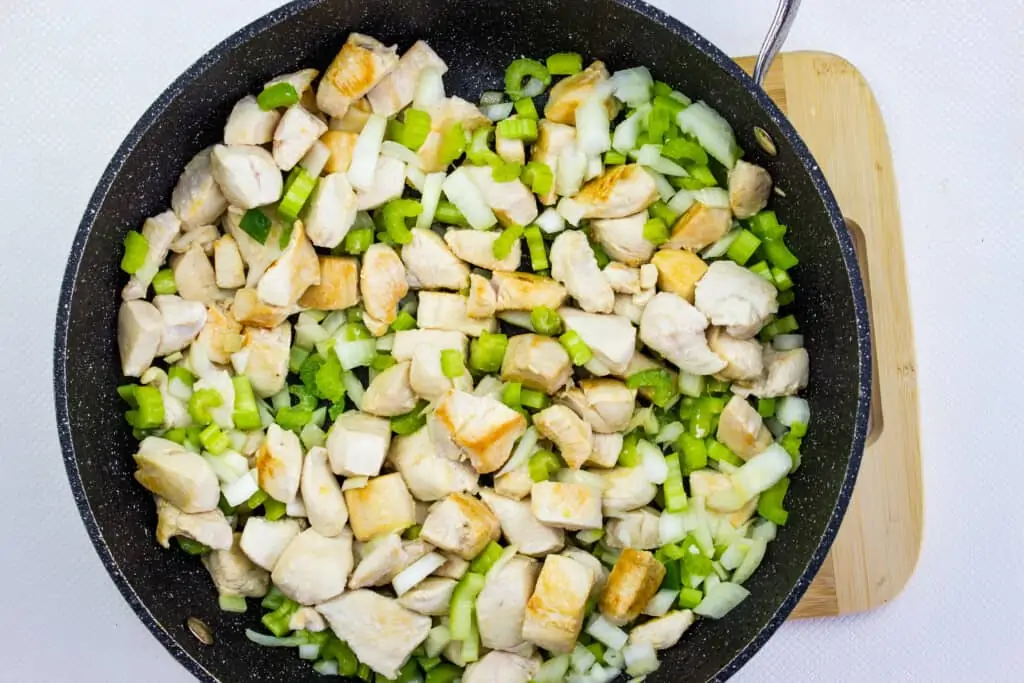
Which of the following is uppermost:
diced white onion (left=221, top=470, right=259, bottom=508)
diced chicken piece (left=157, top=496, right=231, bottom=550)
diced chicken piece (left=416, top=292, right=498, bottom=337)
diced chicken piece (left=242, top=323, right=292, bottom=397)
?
diced chicken piece (left=416, top=292, right=498, bottom=337)

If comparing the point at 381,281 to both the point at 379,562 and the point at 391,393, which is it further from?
the point at 379,562

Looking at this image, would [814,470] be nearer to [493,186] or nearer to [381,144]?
[493,186]

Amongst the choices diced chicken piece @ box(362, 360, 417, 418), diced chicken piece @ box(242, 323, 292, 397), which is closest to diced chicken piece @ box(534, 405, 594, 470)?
diced chicken piece @ box(362, 360, 417, 418)

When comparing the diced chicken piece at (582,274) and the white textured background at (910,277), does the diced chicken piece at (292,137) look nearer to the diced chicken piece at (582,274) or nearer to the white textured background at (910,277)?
the white textured background at (910,277)

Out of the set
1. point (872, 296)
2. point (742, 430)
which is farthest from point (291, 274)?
point (872, 296)

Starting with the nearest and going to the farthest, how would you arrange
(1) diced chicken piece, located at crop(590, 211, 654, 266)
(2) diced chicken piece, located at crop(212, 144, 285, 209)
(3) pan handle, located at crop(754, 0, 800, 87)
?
(3) pan handle, located at crop(754, 0, 800, 87), (2) diced chicken piece, located at crop(212, 144, 285, 209), (1) diced chicken piece, located at crop(590, 211, 654, 266)

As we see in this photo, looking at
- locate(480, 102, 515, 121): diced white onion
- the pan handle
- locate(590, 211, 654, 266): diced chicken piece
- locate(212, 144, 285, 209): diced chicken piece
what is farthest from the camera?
locate(480, 102, 515, 121): diced white onion

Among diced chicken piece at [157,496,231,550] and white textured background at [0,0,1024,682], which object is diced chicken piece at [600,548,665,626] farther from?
diced chicken piece at [157,496,231,550]
